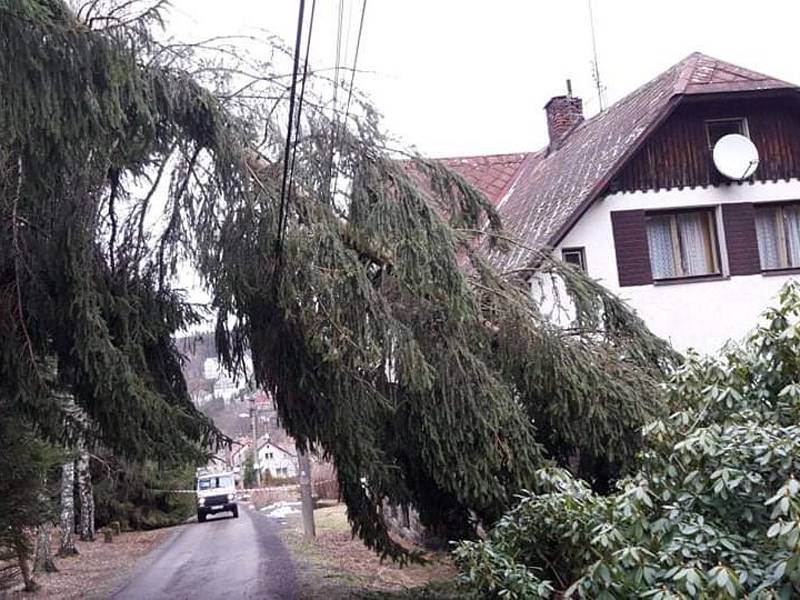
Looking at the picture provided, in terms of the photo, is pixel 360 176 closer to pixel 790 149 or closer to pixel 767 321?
pixel 767 321

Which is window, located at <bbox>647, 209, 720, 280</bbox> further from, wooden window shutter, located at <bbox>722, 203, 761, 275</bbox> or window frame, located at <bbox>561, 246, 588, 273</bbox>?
window frame, located at <bbox>561, 246, 588, 273</bbox>

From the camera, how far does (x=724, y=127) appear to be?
15.6 m

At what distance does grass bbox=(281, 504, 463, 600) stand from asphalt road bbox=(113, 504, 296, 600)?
0.42m

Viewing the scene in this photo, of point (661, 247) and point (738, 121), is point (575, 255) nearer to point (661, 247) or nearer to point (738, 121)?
point (661, 247)

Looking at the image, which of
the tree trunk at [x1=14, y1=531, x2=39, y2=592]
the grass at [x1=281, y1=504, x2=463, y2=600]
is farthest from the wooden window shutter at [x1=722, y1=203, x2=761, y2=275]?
the tree trunk at [x1=14, y1=531, x2=39, y2=592]

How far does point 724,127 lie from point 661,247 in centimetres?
247

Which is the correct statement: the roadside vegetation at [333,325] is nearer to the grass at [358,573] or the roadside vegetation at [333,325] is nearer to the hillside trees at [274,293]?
the hillside trees at [274,293]

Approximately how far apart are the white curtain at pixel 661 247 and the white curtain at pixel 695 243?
0.22m

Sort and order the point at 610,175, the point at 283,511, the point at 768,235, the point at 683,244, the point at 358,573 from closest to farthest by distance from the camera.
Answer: the point at 610,175 → the point at 683,244 → the point at 768,235 → the point at 358,573 → the point at 283,511

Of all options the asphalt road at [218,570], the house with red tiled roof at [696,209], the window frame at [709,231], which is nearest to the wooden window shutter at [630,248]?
the house with red tiled roof at [696,209]

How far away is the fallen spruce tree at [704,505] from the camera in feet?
14.1

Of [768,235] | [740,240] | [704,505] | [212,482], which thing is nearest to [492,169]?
[768,235]

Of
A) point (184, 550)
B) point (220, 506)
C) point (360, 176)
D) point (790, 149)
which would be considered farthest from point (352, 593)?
point (220, 506)

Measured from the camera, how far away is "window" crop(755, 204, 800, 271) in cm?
1541
